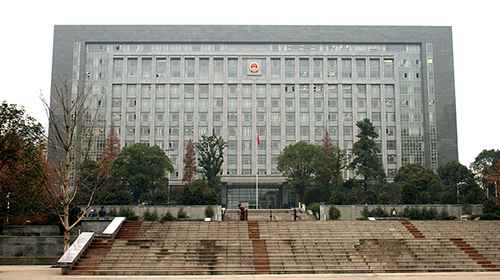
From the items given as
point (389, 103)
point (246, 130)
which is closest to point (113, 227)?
point (246, 130)

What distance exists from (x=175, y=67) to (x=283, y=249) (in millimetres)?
73838

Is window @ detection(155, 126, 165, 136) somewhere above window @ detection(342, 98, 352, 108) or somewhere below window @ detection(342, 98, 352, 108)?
below

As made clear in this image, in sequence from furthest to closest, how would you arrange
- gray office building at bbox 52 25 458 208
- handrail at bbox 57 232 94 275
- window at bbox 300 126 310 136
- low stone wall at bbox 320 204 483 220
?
1. window at bbox 300 126 310 136
2. gray office building at bbox 52 25 458 208
3. low stone wall at bbox 320 204 483 220
4. handrail at bbox 57 232 94 275

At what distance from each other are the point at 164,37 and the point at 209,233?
72822 millimetres

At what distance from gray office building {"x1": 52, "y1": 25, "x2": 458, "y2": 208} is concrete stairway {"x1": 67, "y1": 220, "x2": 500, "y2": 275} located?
55809 millimetres

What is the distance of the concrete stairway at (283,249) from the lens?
2575 cm

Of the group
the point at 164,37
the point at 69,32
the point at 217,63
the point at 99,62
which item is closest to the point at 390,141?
the point at 217,63

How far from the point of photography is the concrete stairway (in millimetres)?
25750

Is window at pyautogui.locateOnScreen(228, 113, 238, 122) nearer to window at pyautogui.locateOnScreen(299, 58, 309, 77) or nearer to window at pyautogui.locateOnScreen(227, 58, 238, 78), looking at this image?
window at pyautogui.locateOnScreen(227, 58, 238, 78)

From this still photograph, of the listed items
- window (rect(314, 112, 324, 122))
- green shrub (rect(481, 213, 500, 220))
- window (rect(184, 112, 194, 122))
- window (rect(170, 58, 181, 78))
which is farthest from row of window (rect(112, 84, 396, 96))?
green shrub (rect(481, 213, 500, 220))

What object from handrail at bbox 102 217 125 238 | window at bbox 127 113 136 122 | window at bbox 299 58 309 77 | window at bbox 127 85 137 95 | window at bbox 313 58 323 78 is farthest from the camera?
window at bbox 313 58 323 78

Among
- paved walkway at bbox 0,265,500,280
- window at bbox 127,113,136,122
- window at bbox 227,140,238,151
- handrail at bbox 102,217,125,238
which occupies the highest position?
window at bbox 127,113,136,122

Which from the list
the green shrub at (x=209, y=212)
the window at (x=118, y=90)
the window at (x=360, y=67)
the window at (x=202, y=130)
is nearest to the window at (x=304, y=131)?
the window at (x=360, y=67)

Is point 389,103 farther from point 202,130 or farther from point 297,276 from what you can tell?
point 297,276
